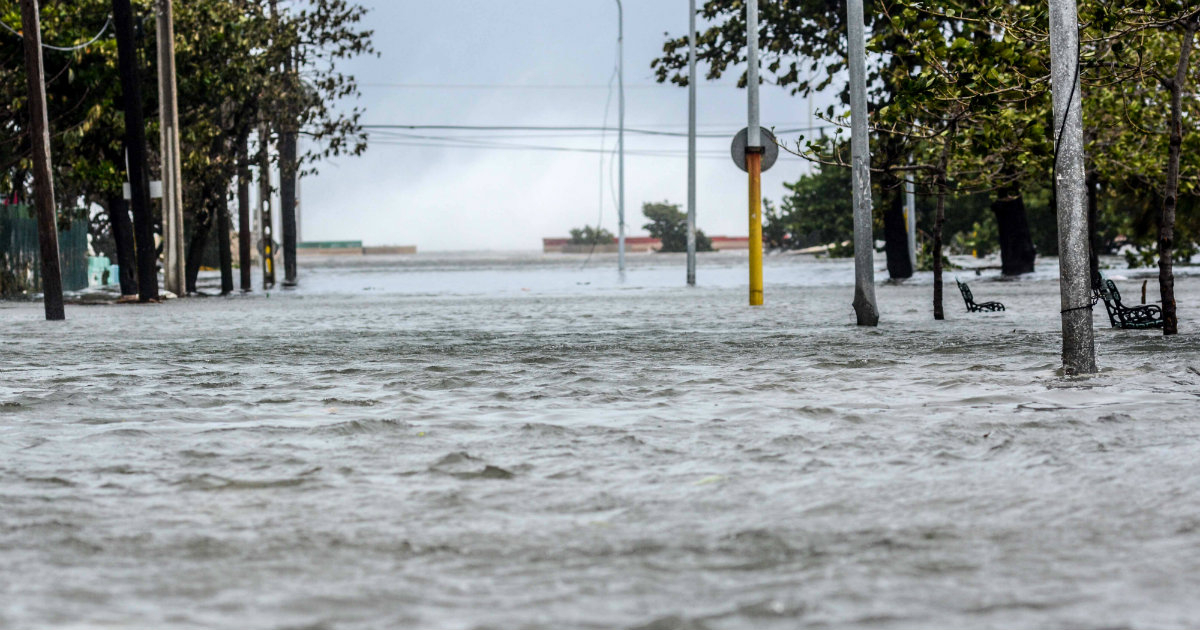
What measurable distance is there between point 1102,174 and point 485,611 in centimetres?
2638

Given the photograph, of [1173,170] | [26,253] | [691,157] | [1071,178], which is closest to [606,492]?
[1071,178]

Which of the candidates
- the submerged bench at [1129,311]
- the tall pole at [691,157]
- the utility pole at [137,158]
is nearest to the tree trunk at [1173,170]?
the submerged bench at [1129,311]

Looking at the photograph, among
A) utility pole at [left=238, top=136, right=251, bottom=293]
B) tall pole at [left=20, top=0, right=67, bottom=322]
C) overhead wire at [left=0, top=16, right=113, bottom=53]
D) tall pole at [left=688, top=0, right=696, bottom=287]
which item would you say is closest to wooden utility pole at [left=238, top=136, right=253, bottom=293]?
utility pole at [left=238, top=136, right=251, bottom=293]

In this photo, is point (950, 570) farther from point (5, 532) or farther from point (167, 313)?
point (167, 313)

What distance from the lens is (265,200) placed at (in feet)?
143

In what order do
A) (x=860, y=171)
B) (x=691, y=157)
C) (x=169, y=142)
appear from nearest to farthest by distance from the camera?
(x=860, y=171), (x=169, y=142), (x=691, y=157)

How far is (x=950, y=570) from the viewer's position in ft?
15.2

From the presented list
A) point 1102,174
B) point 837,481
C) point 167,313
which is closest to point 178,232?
point 167,313

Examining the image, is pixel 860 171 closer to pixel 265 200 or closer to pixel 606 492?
pixel 606 492

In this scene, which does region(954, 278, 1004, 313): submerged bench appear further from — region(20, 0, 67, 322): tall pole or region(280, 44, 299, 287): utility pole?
region(280, 44, 299, 287): utility pole

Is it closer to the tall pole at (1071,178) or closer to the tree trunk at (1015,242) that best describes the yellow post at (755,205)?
the tall pole at (1071,178)

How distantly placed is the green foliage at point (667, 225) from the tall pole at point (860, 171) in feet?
347

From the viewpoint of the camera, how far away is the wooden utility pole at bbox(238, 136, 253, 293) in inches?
1558

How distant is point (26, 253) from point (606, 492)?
34.9 meters
